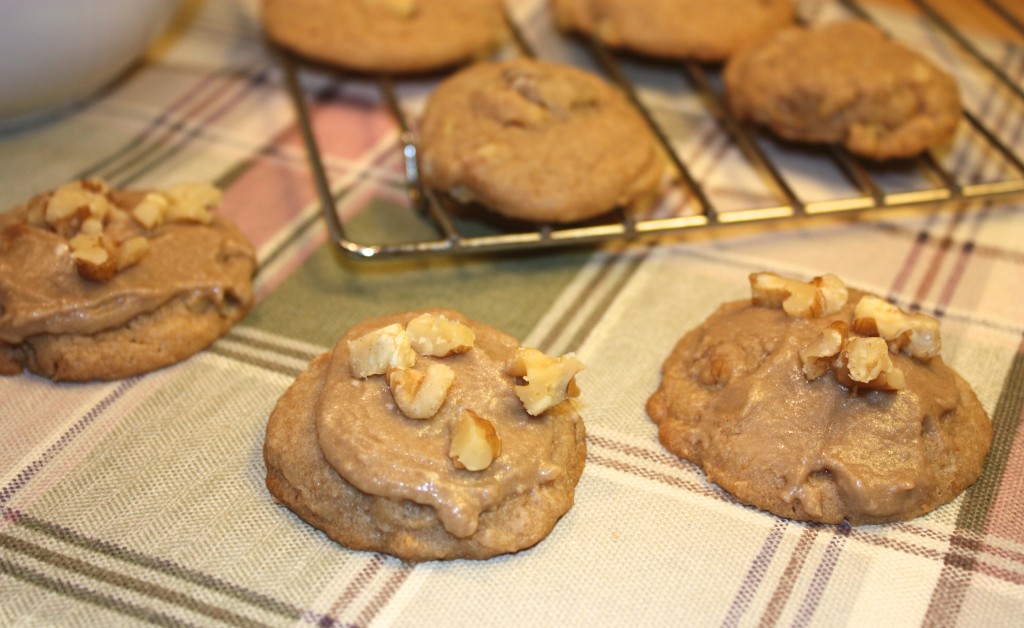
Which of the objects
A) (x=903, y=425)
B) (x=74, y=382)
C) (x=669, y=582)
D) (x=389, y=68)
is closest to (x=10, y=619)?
(x=74, y=382)

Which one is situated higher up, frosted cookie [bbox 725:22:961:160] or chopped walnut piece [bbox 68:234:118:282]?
chopped walnut piece [bbox 68:234:118:282]

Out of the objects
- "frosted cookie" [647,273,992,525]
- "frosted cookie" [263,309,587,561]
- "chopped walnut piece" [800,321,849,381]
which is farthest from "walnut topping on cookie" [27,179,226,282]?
"chopped walnut piece" [800,321,849,381]

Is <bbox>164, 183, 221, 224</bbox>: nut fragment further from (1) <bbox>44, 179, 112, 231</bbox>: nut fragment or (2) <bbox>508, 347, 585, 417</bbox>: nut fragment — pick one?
(2) <bbox>508, 347, 585, 417</bbox>: nut fragment

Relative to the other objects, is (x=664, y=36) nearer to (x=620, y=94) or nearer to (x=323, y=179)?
(x=620, y=94)

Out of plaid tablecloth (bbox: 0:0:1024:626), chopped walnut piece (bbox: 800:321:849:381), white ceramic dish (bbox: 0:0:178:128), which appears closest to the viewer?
plaid tablecloth (bbox: 0:0:1024:626)

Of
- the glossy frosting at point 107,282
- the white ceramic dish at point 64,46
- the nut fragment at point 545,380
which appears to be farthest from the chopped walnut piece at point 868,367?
the white ceramic dish at point 64,46

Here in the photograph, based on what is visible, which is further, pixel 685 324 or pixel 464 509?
pixel 685 324
